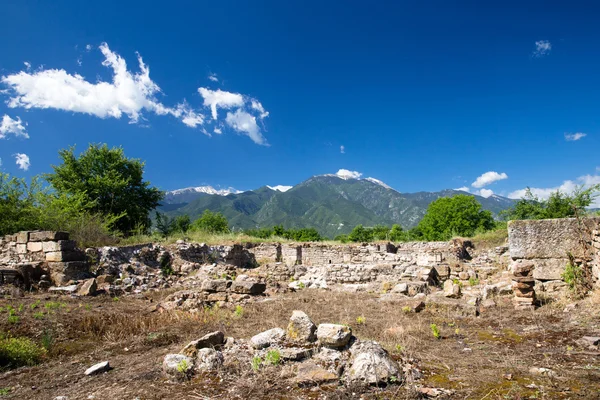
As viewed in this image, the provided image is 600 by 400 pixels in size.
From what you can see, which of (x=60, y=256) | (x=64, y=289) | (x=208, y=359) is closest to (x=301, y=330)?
(x=208, y=359)

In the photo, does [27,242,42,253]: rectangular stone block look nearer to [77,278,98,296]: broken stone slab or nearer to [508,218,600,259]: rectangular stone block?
[77,278,98,296]: broken stone slab

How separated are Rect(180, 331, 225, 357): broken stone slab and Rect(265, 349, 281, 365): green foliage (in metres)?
1.03

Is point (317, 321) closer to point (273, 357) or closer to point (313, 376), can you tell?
point (273, 357)

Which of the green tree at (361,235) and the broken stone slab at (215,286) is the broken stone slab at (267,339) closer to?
the broken stone slab at (215,286)

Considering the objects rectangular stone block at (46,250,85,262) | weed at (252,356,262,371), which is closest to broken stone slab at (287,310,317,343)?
weed at (252,356,262,371)

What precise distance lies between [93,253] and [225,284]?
6.56 metres

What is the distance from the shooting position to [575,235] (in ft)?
28.3

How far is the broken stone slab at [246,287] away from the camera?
10.7 meters

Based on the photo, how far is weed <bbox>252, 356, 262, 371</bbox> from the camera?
4.23 meters

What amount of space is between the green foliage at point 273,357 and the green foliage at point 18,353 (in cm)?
376

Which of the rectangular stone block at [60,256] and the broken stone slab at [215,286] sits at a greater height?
the rectangular stone block at [60,256]

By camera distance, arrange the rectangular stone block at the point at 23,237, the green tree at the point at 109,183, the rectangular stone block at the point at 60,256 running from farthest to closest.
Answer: the green tree at the point at 109,183 → the rectangular stone block at the point at 23,237 → the rectangular stone block at the point at 60,256

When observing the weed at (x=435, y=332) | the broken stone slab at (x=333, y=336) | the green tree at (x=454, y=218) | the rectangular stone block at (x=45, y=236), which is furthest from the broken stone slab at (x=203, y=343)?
the green tree at (x=454, y=218)

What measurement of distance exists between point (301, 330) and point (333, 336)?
1.76ft
